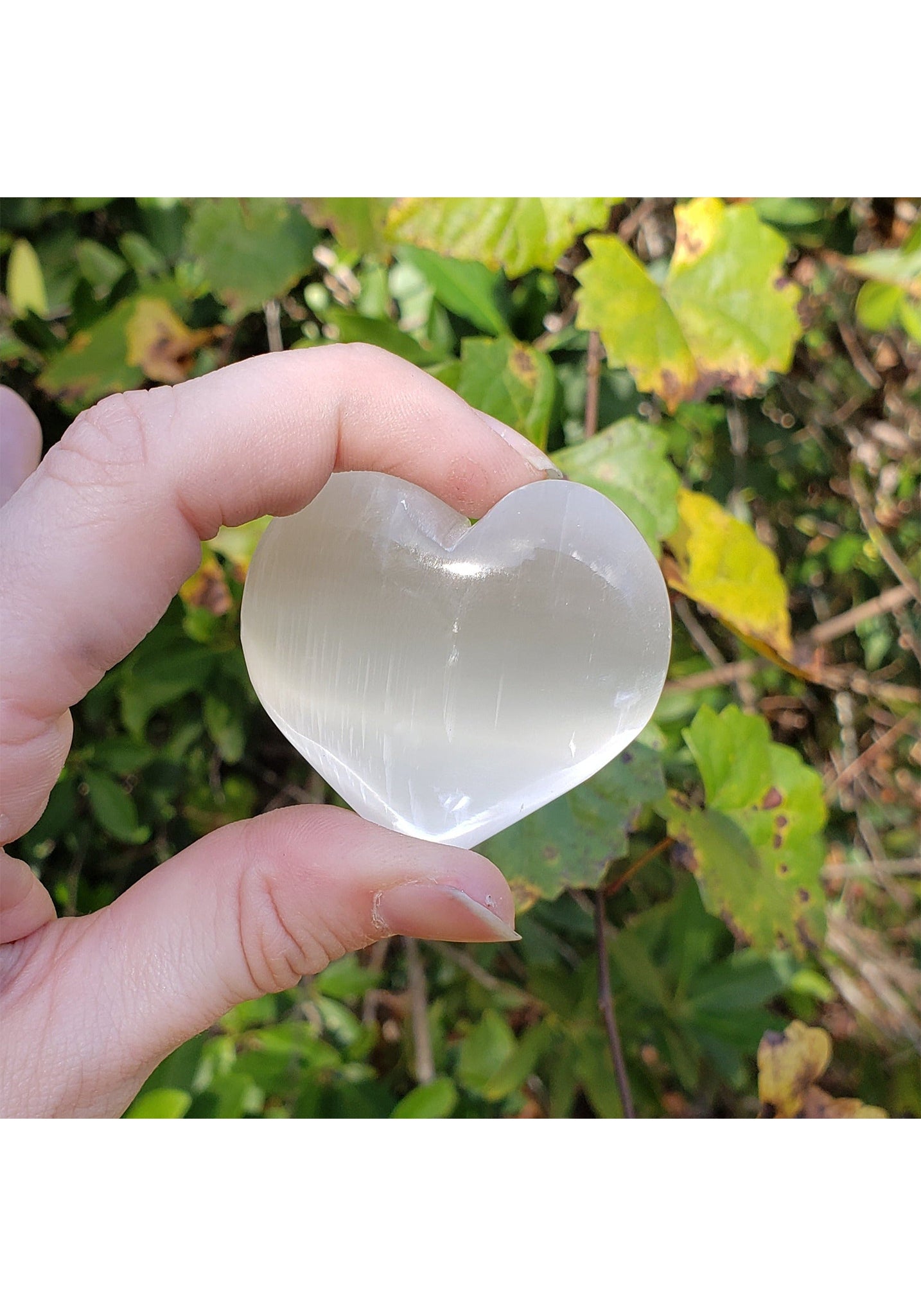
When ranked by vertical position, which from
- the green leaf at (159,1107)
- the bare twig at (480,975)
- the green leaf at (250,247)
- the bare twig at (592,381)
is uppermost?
the green leaf at (250,247)

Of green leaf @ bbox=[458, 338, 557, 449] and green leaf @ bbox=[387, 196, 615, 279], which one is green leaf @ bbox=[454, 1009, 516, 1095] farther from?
green leaf @ bbox=[387, 196, 615, 279]

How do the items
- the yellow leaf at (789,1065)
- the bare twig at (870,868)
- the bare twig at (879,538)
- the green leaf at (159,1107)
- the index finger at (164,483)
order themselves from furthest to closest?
the bare twig at (870,868)
the bare twig at (879,538)
the yellow leaf at (789,1065)
the green leaf at (159,1107)
the index finger at (164,483)

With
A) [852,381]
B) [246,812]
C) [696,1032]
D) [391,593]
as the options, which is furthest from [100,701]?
[852,381]

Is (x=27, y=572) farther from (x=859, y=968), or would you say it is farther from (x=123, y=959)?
(x=859, y=968)

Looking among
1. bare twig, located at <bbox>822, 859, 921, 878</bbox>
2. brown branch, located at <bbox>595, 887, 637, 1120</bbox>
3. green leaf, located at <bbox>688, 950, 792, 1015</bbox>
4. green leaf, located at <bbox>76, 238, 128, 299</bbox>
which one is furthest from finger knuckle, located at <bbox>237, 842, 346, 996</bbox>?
bare twig, located at <bbox>822, 859, 921, 878</bbox>

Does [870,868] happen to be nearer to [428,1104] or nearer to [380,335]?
[428,1104]

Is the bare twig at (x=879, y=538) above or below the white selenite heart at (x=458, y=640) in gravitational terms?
below

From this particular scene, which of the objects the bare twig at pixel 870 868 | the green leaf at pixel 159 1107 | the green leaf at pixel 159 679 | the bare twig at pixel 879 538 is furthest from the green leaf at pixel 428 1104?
the bare twig at pixel 879 538

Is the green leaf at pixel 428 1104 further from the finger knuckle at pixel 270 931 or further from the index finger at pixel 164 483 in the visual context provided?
the index finger at pixel 164 483
